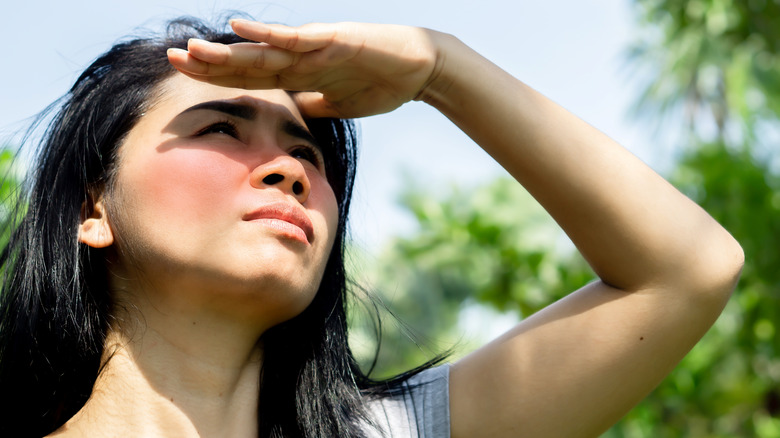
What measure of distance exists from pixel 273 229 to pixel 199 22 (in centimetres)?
88

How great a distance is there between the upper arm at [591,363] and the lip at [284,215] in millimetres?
543

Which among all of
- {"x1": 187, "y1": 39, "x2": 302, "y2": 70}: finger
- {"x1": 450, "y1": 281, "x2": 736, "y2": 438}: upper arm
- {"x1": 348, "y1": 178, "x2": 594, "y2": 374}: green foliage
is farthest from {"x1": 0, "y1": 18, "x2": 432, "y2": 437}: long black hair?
{"x1": 348, "y1": 178, "x2": 594, "y2": 374}: green foliage

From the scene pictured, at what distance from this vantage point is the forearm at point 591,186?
68.8 inches

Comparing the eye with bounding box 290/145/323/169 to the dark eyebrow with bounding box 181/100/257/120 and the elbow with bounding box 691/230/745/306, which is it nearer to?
the dark eyebrow with bounding box 181/100/257/120

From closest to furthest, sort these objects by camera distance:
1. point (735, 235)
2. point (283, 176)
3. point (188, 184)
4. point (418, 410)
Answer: point (188, 184) → point (283, 176) → point (418, 410) → point (735, 235)

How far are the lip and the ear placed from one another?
0.38 meters

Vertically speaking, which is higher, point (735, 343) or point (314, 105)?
point (314, 105)

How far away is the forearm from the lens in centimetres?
175

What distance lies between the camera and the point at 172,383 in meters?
1.74

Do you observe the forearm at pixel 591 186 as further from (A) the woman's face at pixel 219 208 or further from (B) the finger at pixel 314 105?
(A) the woman's face at pixel 219 208

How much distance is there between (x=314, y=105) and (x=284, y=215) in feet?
1.24

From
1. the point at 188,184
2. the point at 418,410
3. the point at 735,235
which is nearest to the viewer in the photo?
the point at 188,184

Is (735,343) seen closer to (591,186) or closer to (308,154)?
(591,186)

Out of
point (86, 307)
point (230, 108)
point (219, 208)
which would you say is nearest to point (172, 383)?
point (86, 307)
